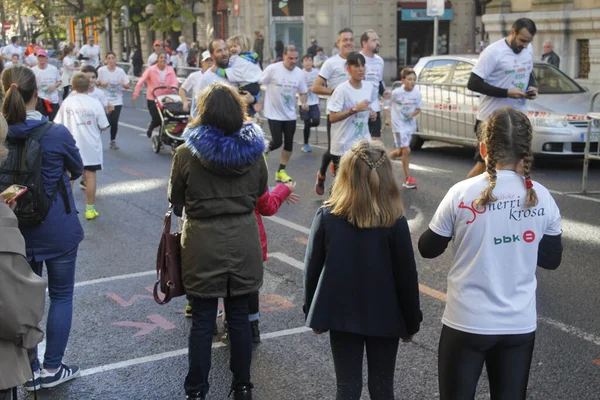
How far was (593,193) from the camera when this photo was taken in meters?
10.7

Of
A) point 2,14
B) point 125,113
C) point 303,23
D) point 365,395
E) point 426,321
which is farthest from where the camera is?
point 2,14

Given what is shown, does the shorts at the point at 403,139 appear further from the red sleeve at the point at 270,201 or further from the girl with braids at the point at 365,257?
the girl with braids at the point at 365,257

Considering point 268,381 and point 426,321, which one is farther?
point 426,321

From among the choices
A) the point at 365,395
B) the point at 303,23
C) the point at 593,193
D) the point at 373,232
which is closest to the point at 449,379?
the point at 373,232

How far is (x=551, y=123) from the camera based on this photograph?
12.6m

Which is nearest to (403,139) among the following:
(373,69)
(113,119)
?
(373,69)

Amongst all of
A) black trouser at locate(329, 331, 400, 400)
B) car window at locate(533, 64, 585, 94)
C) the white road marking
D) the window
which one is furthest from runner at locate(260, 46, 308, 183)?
the window

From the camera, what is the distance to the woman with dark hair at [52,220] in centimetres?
482

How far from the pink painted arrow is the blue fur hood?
1.94 m

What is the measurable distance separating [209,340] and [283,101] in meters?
7.61

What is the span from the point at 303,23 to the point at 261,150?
1349 inches

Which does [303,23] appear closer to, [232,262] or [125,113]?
[125,113]

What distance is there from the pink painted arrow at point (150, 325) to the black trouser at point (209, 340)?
1.44 m

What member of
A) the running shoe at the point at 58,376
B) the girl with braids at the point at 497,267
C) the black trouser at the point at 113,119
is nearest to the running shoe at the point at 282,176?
the black trouser at the point at 113,119
